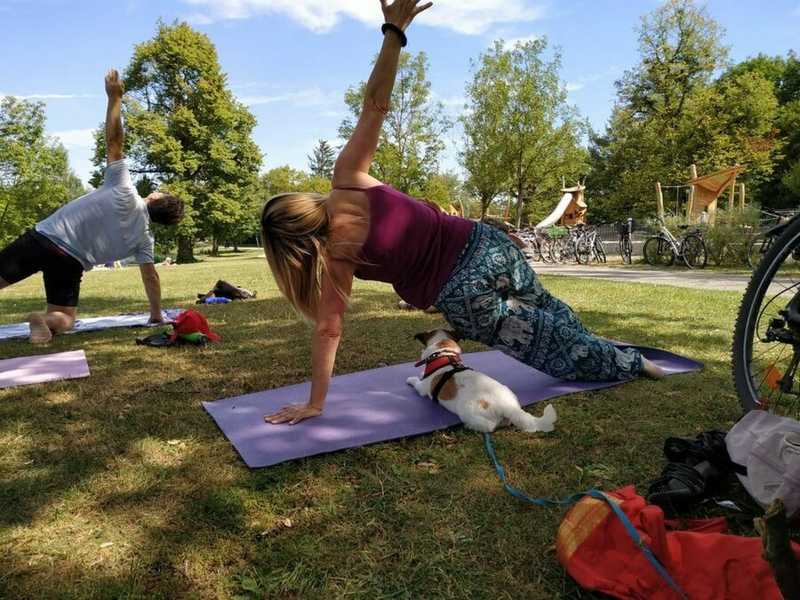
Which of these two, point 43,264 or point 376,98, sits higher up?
point 376,98

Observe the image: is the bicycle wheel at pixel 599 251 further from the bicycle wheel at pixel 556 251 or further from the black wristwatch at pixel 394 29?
the black wristwatch at pixel 394 29

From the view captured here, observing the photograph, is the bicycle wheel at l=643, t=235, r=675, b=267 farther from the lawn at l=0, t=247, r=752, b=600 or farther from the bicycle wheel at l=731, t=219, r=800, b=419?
the bicycle wheel at l=731, t=219, r=800, b=419

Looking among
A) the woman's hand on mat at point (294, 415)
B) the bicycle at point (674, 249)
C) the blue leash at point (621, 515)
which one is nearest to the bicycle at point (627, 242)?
the bicycle at point (674, 249)

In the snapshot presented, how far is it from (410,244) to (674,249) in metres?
11.8

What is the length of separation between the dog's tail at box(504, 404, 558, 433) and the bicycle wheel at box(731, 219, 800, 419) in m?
0.95

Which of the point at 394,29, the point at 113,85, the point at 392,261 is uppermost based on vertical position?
the point at 113,85

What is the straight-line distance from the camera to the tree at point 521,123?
22766 mm

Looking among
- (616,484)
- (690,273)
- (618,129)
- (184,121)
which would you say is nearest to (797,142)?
(618,129)

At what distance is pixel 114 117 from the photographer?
513 cm

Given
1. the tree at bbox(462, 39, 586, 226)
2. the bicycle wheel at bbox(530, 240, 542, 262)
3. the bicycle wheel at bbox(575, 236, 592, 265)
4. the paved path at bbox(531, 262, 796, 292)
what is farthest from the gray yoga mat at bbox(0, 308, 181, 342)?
the tree at bbox(462, 39, 586, 226)

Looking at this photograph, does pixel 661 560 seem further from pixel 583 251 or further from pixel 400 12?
pixel 583 251

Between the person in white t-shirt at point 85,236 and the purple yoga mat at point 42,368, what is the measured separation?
85cm

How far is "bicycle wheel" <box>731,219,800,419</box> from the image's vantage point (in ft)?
8.13

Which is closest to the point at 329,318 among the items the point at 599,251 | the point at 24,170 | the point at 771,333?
the point at 771,333
